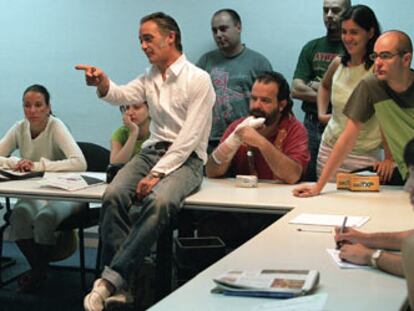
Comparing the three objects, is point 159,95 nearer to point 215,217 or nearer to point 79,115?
point 215,217

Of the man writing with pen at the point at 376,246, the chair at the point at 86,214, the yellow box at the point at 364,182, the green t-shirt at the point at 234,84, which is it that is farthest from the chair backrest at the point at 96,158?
the man writing with pen at the point at 376,246

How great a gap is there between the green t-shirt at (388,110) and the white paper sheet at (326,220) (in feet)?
1.93

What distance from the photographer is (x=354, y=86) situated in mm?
3381

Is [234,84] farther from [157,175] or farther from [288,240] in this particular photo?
[288,240]

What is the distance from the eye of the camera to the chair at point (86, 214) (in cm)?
371

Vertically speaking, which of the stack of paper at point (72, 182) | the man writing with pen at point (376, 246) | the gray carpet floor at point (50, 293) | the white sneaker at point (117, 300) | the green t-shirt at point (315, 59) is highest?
the green t-shirt at point (315, 59)

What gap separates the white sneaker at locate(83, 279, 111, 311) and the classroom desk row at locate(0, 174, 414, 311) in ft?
1.77

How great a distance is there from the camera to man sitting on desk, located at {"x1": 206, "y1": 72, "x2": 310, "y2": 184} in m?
3.21

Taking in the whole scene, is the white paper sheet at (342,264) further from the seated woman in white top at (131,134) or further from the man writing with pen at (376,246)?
the seated woman in white top at (131,134)

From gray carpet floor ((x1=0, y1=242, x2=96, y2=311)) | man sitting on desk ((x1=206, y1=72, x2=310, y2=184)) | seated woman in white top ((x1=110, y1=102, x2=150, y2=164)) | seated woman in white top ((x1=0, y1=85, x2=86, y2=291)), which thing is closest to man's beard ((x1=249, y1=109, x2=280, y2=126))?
man sitting on desk ((x1=206, y1=72, x2=310, y2=184))

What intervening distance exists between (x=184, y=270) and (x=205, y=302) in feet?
4.44

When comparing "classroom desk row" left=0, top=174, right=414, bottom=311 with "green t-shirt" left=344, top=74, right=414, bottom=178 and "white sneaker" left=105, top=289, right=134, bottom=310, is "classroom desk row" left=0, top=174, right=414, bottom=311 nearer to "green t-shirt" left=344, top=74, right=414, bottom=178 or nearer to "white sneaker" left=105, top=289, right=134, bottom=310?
"green t-shirt" left=344, top=74, right=414, bottom=178

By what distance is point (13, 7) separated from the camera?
205 inches

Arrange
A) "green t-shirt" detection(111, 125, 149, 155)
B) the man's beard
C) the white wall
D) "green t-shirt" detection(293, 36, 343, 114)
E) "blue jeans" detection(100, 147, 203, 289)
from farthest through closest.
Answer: the white wall → "green t-shirt" detection(293, 36, 343, 114) → "green t-shirt" detection(111, 125, 149, 155) → the man's beard → "blue jeans" detection(100, 147, 203, 289)
